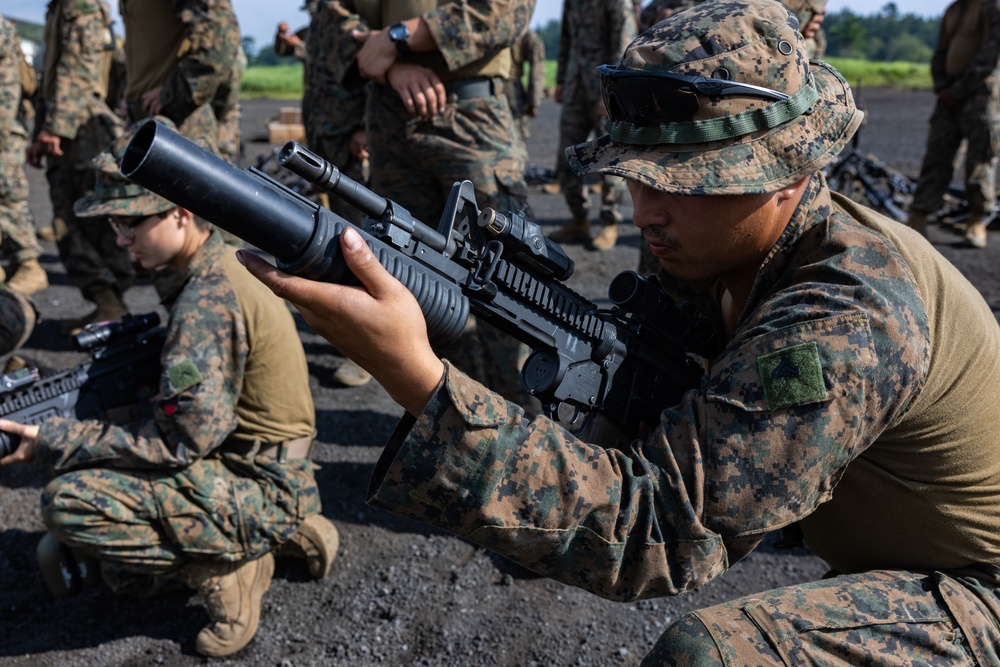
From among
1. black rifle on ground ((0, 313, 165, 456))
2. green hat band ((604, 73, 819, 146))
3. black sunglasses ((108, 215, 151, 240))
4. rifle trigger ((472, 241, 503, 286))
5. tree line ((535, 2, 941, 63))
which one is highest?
tree line ((535, 2, 941, 63))

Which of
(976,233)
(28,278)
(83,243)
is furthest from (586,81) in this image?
(28,278)

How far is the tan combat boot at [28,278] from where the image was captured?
7.21 meters

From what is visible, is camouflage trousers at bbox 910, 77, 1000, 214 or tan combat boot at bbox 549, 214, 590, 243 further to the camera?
tan combat boot at bbox 549, 214, 590, 243

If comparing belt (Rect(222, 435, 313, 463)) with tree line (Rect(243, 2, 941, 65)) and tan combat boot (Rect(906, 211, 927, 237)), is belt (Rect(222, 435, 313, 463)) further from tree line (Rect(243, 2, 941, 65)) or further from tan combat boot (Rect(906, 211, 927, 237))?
tree line (Rect(243, 2, 941, 65))

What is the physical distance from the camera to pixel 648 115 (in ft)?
5.80

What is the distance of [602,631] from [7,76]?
21.1ft

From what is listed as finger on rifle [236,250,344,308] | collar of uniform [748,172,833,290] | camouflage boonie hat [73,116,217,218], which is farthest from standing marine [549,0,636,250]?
finger on rifle [236,250,344,308]

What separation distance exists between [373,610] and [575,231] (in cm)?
598

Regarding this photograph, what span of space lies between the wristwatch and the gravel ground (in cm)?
203

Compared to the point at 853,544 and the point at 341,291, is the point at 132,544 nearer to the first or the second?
the point at 341,291

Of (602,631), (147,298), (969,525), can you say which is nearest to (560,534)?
(969,525)

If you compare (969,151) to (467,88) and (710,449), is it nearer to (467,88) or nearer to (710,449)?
(467,88)

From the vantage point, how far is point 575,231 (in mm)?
8750

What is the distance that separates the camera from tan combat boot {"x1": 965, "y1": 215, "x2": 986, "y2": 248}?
333 inches
